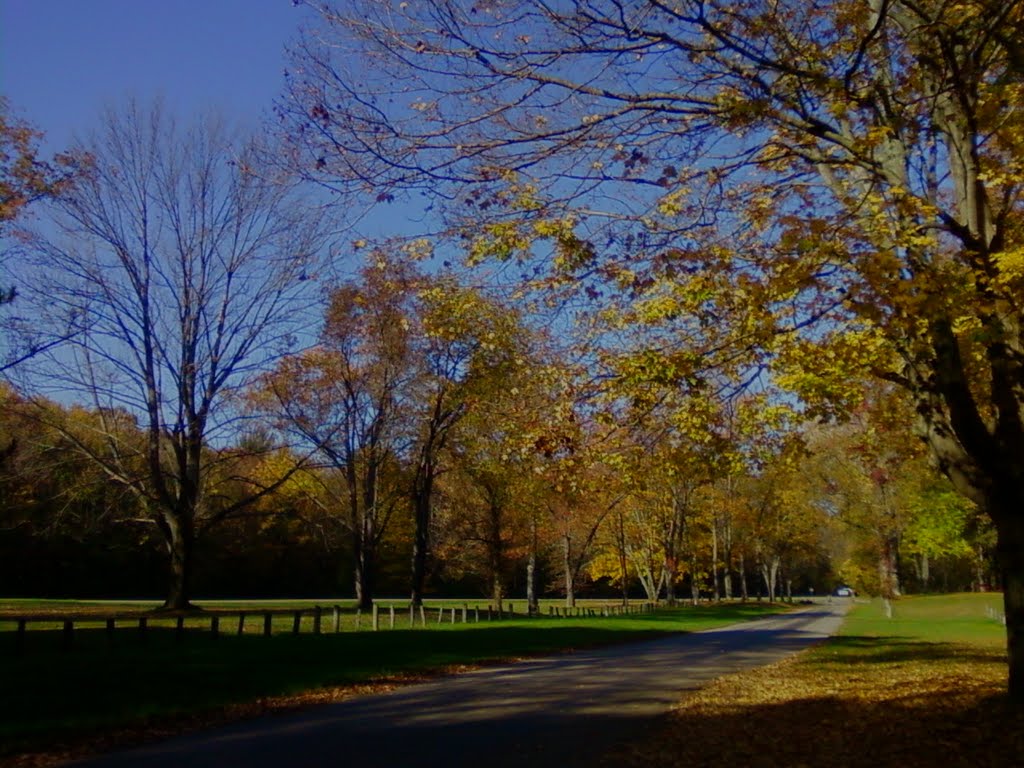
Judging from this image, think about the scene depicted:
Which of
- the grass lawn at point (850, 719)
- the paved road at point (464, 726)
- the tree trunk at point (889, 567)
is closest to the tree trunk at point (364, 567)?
the paved road at point (464, 726)

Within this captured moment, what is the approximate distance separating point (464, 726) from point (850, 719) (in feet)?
13.8

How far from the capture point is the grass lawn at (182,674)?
905 centimetres

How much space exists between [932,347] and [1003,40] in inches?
115

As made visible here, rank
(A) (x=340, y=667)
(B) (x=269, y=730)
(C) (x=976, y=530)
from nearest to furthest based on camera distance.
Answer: (B) (x=269, y=730) < (A) (x=340, y=667) < (C) (x=976, y=530)

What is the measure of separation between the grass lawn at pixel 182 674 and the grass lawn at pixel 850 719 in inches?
211

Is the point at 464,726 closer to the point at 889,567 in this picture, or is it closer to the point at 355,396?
the point at 355,396

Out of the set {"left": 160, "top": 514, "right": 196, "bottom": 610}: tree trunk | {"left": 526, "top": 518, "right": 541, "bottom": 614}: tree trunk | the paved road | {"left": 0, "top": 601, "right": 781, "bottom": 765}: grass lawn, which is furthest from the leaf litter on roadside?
{"left": 526, "top": 518, "right": 541, "bottom": 614}: tree trunk

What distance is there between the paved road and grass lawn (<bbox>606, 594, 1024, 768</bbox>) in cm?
67

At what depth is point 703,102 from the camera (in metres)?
8.32

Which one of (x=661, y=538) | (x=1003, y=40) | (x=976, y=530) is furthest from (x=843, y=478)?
(x=1003, y=40)

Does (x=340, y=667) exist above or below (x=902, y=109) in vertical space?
below

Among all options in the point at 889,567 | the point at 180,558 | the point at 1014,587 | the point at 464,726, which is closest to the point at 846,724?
the point at 1014,587

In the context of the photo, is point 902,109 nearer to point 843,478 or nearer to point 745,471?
point 745,471

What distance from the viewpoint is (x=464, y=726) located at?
9188mm
